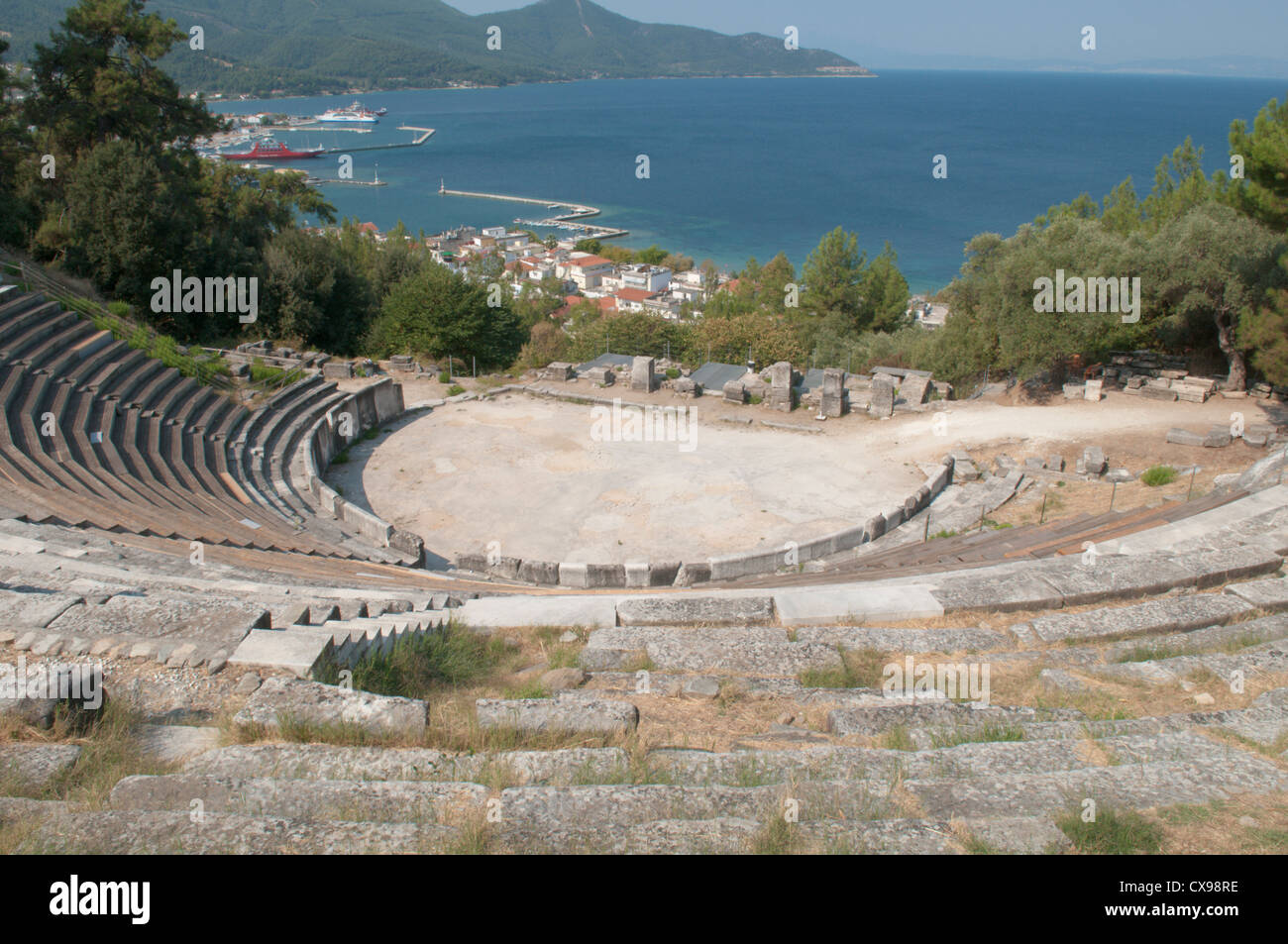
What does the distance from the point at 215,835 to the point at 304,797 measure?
0.58m

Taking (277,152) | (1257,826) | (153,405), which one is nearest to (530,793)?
(1257,826)

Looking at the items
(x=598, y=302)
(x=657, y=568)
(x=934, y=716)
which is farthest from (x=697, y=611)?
(x=598, y=302)

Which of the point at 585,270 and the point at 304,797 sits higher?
the point at 585,270

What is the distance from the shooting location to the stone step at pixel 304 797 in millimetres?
4234

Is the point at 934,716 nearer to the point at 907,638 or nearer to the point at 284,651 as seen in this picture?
the point at 907,638

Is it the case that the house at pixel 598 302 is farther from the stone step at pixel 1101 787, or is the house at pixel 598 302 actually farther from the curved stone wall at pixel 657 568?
the stone step at pixel 1101 787

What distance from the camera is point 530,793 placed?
14.4 feet

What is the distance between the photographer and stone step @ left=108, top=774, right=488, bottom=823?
167 inches

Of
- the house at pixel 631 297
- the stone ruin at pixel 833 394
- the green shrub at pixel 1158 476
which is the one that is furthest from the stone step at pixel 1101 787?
the house at pixel 631 297

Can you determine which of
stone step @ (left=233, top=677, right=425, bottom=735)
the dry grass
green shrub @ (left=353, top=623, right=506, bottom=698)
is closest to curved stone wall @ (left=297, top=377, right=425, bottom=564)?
green shrub @ (left=353, top=623, right=506, bottom=698)

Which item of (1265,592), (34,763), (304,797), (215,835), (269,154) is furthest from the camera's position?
(269,154)

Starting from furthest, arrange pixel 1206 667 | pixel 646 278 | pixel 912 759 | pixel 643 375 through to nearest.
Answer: pixel 646 278 < pixel 643 375 < pixel 1206 667 < pixel 912 759

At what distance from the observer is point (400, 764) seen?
193 inches

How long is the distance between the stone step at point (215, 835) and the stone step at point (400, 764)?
0.71m
